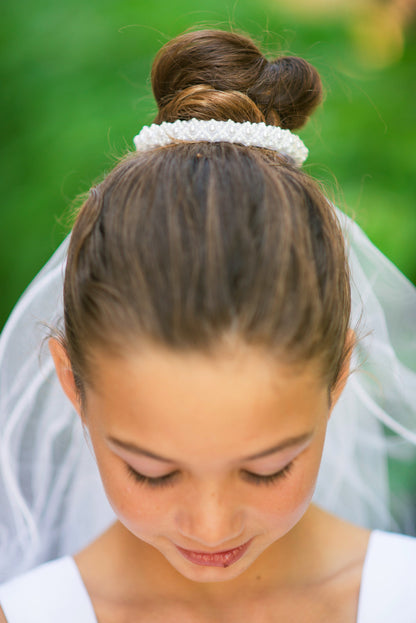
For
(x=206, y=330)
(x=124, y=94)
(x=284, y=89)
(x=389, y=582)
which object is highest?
(x=284, y=89)

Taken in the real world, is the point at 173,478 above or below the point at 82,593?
above

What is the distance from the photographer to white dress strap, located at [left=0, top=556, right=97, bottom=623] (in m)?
1.23

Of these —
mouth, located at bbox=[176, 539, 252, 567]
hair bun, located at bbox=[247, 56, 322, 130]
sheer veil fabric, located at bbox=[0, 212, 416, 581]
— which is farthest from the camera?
sheer veil fabric, located at bbox=[0, 212, 416, 581]

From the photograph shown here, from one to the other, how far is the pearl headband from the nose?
0.54 metres

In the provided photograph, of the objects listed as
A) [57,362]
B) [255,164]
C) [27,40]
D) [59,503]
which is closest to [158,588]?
[59,503]

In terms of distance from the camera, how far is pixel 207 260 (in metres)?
0.89

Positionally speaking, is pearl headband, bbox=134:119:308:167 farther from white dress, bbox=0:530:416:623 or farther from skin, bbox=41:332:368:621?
white dress, bbox=0:530:416:623

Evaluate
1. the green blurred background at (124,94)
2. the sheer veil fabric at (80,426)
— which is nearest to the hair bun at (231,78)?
the sheer veil fabric at (80,426)

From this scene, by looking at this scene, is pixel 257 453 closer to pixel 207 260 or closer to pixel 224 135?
pixel 207 260

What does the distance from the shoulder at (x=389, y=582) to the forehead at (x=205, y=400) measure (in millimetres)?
500

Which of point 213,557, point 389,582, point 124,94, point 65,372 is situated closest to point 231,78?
point 65,372

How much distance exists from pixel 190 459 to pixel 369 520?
0.92 metres

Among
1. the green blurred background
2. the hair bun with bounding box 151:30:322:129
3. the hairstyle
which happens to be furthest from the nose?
the green blurred background

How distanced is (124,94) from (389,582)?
1729 millimetres
